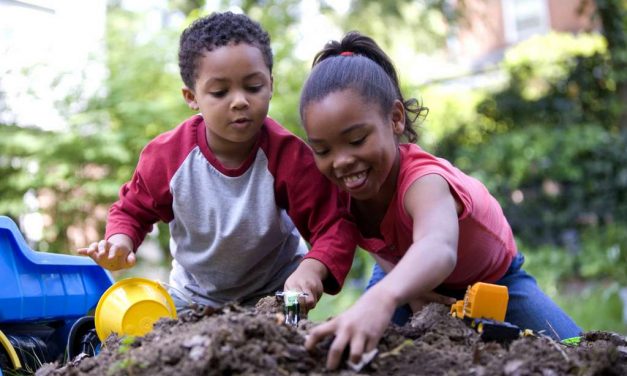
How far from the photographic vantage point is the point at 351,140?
245cm

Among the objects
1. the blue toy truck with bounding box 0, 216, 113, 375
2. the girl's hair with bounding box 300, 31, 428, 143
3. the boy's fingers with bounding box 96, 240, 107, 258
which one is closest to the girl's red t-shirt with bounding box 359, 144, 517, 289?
the girl's hair with bounding box 300, 31, 428, 143

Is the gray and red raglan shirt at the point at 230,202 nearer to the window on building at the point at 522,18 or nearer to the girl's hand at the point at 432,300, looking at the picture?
the girl's hand at the point at 432,300

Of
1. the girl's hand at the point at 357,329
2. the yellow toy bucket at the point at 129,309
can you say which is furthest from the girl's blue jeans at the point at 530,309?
the girl's hand at the point at 357,329

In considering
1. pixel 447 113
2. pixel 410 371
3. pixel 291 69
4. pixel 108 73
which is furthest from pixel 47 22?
pixel 410 371

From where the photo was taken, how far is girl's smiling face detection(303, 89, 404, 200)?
2438mm

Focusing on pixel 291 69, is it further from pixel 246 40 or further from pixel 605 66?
pixel 246 40

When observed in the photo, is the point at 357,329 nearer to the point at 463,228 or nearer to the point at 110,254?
the point at 463,228

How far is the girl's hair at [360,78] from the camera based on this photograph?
2.53m

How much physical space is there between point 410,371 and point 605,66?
891 cm

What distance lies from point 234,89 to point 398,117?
0.66m

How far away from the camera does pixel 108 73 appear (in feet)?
27.3

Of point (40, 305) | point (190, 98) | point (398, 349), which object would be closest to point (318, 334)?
point (398, 349)

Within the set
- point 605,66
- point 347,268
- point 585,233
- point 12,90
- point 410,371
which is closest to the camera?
point 410,371

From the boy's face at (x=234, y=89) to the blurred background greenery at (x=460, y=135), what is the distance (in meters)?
3.63
